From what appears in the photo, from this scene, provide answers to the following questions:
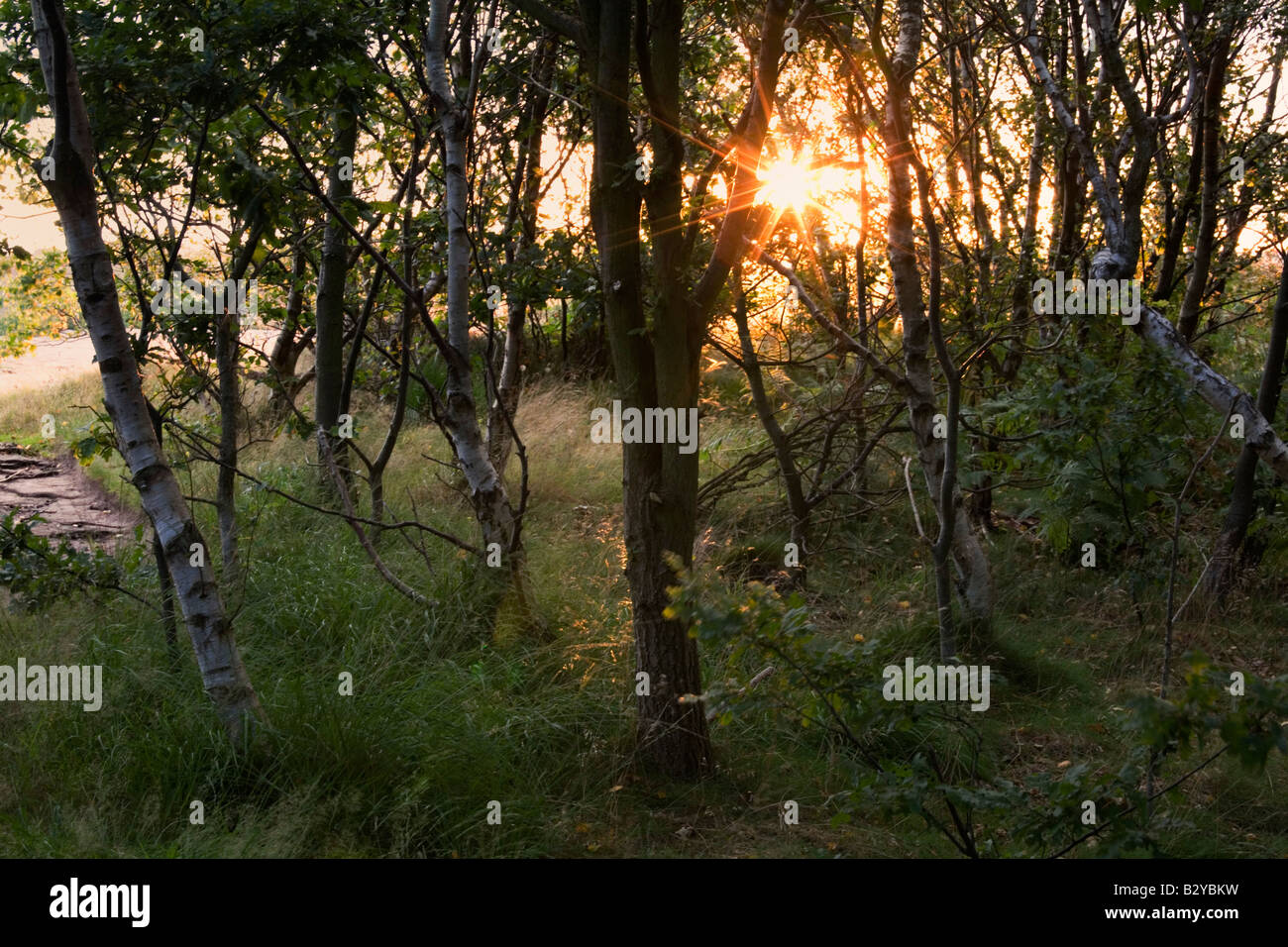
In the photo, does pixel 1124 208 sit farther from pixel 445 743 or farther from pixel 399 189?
pixel 399 189

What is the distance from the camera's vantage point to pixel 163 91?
14.5 feet

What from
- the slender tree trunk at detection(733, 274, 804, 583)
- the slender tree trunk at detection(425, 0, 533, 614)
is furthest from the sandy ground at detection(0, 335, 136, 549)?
the slender tree trunk at detection(733, 274, 804, 583)

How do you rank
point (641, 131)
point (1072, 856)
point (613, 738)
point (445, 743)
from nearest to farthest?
point (1072, 856)
point (445, 743)
point (613, 738)
point (641, 131)

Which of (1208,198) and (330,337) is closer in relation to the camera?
(1208,198)

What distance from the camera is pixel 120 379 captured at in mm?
3629

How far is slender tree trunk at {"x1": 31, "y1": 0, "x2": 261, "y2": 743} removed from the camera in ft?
11.3

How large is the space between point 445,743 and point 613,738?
0.76m

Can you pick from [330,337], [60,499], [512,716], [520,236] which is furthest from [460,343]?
[60,499]

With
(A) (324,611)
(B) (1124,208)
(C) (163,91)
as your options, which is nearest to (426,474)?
(A) (324,611)

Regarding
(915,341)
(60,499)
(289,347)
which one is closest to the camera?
(915,341)

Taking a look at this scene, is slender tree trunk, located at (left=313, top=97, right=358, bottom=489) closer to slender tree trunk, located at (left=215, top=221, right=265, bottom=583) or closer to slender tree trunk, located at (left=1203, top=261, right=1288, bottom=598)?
slender tree trunk, located at (left=215, top=221, right=265, bottom=583)

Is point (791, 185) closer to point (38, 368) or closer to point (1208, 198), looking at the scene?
point (1208, 198)

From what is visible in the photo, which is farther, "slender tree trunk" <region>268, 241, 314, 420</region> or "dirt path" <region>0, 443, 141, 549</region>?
"slender tree trunk" <region>268, 241, 314, 420</region>

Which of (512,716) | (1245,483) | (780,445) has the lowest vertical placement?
(512,716)
